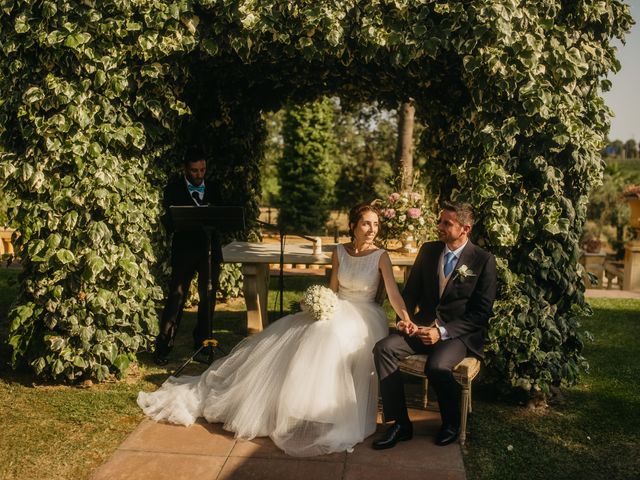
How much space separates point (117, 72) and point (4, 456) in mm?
2879

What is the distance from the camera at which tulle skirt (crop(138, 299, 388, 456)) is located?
4.27m

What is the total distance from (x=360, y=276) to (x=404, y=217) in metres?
1.49

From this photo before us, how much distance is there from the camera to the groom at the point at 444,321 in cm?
432

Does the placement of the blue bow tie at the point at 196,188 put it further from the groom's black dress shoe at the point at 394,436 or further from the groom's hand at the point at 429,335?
the groom's black dress shoe at the point at 394,436

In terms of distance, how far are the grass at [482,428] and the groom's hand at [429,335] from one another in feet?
2.42

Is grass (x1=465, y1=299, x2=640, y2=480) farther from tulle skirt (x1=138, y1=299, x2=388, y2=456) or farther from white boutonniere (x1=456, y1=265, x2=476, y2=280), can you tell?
white boutonniere (x1=456, y1=265, x2=476, y2=280)

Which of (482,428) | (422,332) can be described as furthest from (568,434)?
(422,332)

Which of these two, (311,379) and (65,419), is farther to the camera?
(65,419)

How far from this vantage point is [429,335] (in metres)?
4.43

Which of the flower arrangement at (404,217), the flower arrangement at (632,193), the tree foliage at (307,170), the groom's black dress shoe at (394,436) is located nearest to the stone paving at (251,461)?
the groom's black dress shoe at (394,436)

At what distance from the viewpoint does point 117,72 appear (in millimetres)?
4902

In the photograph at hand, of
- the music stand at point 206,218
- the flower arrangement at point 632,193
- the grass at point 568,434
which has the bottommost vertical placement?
the grass at point 568,434

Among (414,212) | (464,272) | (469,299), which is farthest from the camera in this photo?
(414,212)

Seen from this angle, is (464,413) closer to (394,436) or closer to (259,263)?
(394,436)
